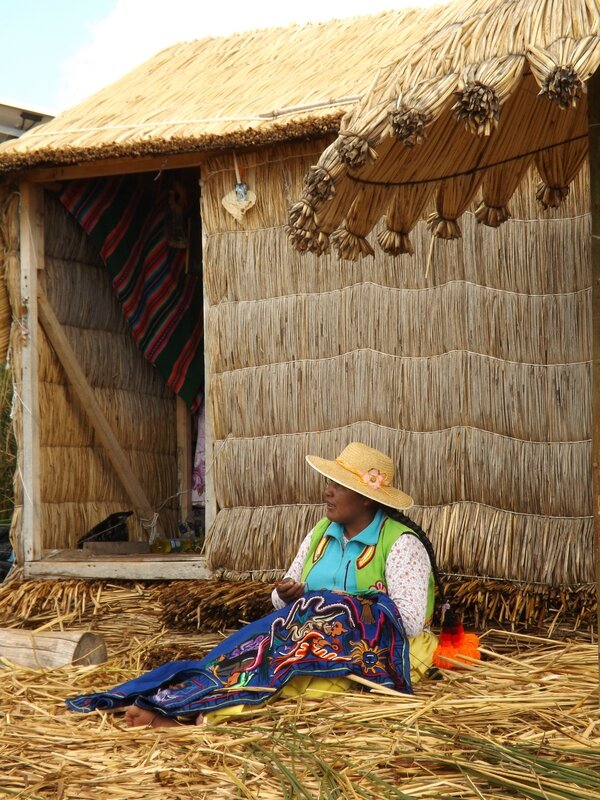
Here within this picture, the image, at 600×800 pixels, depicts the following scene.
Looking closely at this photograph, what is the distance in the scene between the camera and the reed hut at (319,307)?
4867mm

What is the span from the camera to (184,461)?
8172 millimetres

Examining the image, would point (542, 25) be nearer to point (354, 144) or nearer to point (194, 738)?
point (354, 144)

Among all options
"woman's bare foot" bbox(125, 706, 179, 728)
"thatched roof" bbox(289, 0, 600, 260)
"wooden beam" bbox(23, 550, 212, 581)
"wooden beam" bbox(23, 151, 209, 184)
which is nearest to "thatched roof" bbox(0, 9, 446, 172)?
"wooden beam" bbox(23, 151, 209, 184)

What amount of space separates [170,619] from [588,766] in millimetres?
3030

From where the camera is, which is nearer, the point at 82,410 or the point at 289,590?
the point at 289,590

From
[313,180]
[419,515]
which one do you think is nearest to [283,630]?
[419,515]

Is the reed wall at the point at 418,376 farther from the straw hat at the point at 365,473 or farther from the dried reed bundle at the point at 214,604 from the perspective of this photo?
the straw hat at the point at 365,473

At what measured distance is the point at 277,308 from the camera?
608 cm

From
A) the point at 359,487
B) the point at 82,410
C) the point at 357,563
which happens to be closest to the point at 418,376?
the point at 359,487

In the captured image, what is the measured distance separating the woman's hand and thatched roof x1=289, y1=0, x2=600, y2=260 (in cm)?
130

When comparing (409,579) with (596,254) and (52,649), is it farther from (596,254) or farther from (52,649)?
(52,649)

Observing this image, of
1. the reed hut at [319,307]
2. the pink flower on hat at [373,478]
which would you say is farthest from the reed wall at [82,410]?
the pink flower on hat at [373,478]

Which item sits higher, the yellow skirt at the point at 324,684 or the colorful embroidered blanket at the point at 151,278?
the colorful embroidered blanket at the point at 151,278

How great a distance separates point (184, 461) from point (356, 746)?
15.2 feet
